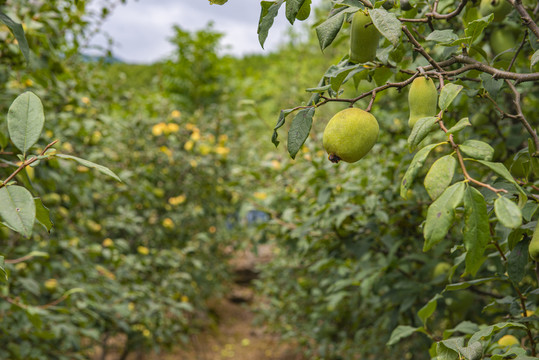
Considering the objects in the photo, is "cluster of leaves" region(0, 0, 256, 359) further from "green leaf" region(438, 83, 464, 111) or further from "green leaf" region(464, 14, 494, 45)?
"green leaf" region(464, 14, 494, 45)

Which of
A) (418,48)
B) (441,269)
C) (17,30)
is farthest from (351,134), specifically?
(441,269)

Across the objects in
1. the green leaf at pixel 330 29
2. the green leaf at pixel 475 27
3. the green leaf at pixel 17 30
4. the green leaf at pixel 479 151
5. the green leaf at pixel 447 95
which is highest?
the green leaf at pixel 17 30

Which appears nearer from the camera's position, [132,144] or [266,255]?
[132,144]

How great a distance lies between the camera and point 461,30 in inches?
56.9

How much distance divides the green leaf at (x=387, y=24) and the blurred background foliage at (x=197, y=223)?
0.90 ft

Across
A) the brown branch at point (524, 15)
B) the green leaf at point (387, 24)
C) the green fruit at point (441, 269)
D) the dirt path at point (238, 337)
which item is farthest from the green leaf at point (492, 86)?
the dirt path at point (238, 337)

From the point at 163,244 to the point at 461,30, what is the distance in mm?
2507

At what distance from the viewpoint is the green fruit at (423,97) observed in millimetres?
726

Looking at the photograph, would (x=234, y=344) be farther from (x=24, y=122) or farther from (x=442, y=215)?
(x=442, y=215)

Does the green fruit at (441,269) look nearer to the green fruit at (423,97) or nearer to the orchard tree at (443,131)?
the orchard tree at (443,131)

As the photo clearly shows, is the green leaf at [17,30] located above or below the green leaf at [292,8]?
above

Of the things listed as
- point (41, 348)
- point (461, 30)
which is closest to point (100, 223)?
point (41, 348)

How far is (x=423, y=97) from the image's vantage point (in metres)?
0.73

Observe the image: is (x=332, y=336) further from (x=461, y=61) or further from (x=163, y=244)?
(x=461, y=61)
